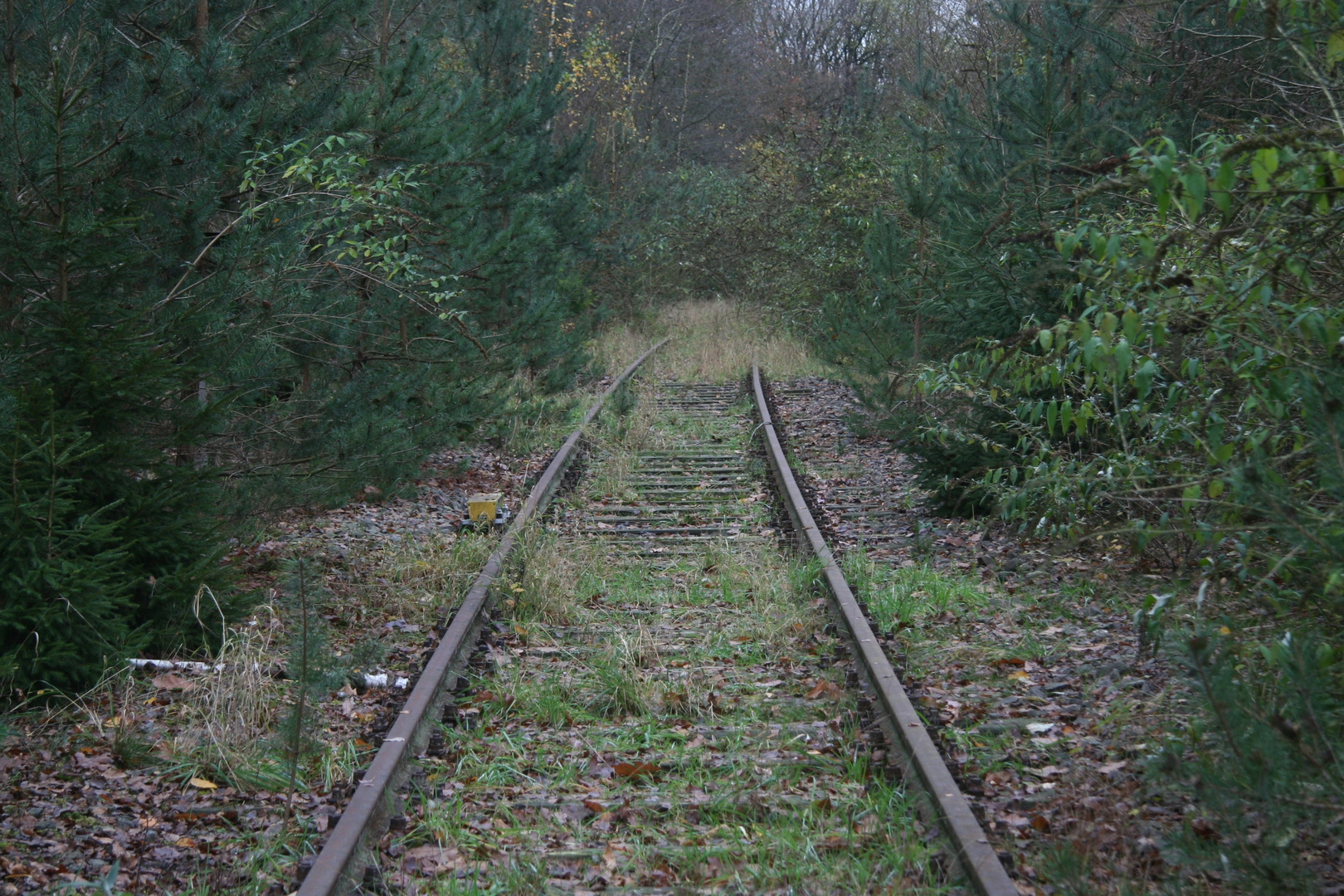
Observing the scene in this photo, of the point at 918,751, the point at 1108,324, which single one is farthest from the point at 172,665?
the point at 1108,324

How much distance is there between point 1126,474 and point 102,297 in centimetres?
489

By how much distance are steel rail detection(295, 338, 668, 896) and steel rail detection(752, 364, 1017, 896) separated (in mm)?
1898

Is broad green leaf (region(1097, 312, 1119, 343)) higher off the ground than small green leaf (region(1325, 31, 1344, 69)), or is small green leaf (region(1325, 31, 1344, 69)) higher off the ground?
small green leaf (region(1325, 31, 1344, 69))

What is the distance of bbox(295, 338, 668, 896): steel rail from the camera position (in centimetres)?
337

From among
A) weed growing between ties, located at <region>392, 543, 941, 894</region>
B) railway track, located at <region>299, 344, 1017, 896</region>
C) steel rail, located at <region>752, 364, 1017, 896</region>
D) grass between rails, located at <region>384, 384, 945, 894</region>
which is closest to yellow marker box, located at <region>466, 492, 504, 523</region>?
railway track, located at <region>299, 344, 1017, 896</region>

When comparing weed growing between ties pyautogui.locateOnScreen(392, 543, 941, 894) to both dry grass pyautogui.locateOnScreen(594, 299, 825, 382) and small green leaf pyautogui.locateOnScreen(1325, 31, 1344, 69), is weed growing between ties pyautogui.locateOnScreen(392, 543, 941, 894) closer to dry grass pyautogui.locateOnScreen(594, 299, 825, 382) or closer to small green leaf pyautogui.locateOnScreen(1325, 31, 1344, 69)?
small green leaf pyautogui.locateOnScreen(1325, 31, 1344, 69)

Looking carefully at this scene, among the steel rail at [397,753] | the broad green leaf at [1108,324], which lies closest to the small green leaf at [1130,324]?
the broad green leaf at [1108,324]

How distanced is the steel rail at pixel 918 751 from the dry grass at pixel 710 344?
1072 cm

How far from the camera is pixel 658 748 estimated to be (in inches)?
183

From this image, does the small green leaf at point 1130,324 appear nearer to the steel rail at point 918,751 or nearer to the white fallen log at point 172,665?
the steel rail at point 918,751

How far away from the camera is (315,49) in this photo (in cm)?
689

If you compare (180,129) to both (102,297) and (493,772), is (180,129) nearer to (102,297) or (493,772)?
(102,297)

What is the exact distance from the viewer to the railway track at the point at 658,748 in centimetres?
359

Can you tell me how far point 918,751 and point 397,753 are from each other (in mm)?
1958
